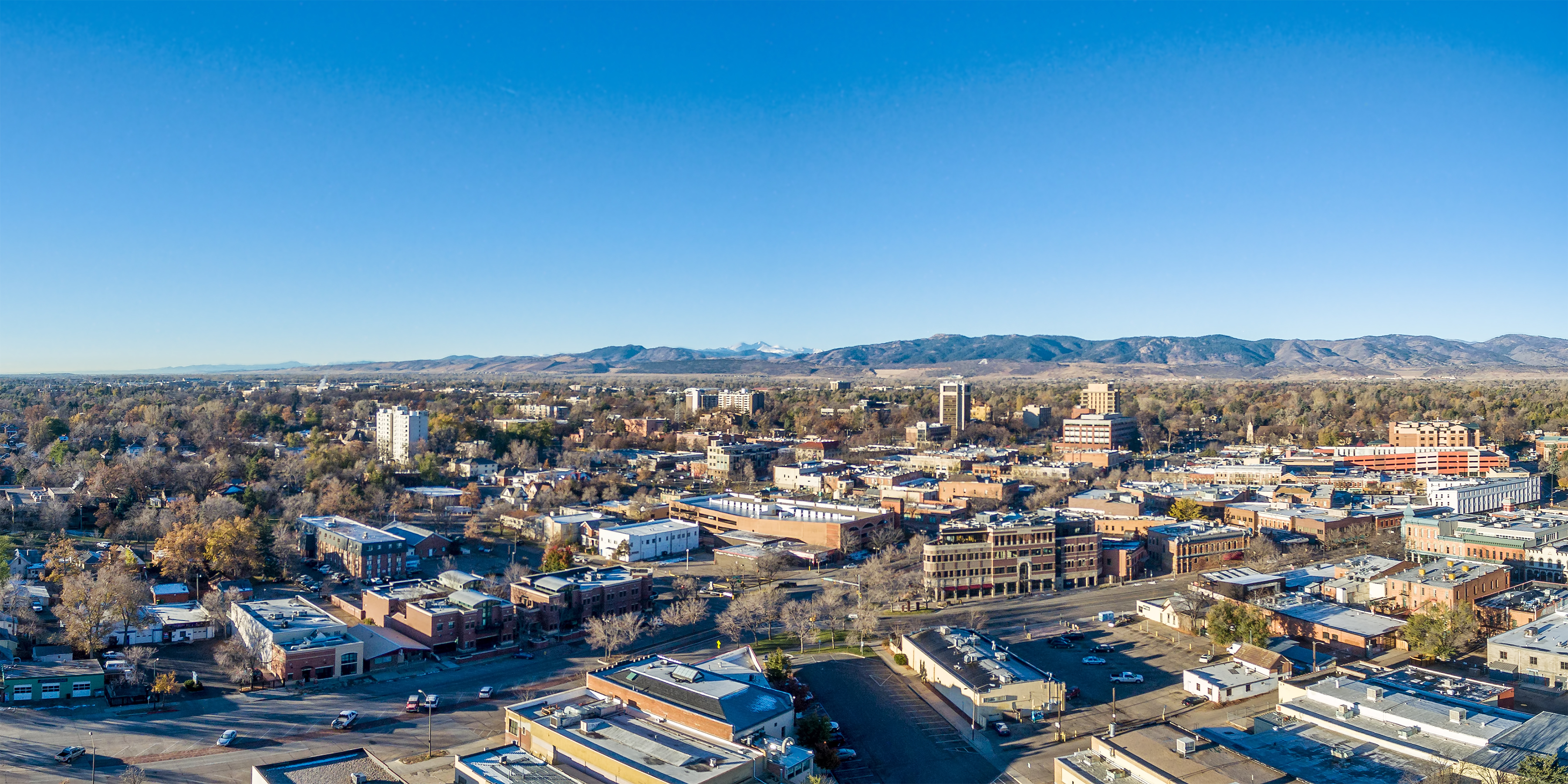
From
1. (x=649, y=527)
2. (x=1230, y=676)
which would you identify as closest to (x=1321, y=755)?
(x=1230, y=676)

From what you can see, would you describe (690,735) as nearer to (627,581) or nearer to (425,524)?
(627,581)

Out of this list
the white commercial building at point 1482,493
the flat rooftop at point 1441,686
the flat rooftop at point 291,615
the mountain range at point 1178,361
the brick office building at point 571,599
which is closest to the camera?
the flat rooftop at point 1441,686

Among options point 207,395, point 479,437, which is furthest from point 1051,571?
point 207,395

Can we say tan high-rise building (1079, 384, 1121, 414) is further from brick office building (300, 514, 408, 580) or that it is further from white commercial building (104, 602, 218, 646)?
white commercial building (104, 602, 218, 646)

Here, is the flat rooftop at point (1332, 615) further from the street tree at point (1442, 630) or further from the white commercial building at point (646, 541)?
the white commercial building at point (646, 541)

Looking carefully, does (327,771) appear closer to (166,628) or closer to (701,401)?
(166,628)

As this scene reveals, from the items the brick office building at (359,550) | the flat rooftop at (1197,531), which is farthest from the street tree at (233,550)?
the flat rooftop at (1197,531)
